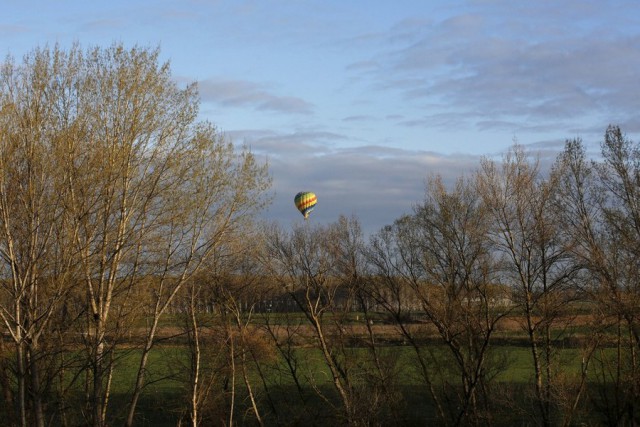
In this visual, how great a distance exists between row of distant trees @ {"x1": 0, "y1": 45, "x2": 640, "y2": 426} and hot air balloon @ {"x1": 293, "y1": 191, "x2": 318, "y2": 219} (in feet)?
35.6

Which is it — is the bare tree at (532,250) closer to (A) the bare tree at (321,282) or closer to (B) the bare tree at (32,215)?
(A) the bare tree at (321,282)

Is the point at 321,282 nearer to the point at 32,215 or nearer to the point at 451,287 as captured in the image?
the point at 451,287

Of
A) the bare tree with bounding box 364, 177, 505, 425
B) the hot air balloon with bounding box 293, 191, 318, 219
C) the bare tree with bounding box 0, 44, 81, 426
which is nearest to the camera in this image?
the bare tree with bounding box 0, 44, 81, 426

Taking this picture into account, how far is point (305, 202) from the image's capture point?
51.3 m

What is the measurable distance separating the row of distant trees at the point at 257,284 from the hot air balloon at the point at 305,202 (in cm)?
1085

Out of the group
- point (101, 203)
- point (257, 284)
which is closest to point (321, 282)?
point (257, 284)

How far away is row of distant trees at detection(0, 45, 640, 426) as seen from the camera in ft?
63.3

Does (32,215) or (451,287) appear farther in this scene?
(451,287)

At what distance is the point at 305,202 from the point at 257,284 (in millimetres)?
18488

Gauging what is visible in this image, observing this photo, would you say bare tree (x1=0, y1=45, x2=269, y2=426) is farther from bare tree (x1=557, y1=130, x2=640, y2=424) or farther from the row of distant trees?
bare tree (x1=557, y1=130, x2=640, y2=424)

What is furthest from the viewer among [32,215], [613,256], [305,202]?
[305,202]

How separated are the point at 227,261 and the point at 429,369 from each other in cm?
1387

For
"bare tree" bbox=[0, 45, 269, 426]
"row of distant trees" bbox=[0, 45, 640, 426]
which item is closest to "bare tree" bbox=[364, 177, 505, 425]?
"row of distant trees" bbox=[0, 45, 640, 426]

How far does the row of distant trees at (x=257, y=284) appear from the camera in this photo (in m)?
19.3
